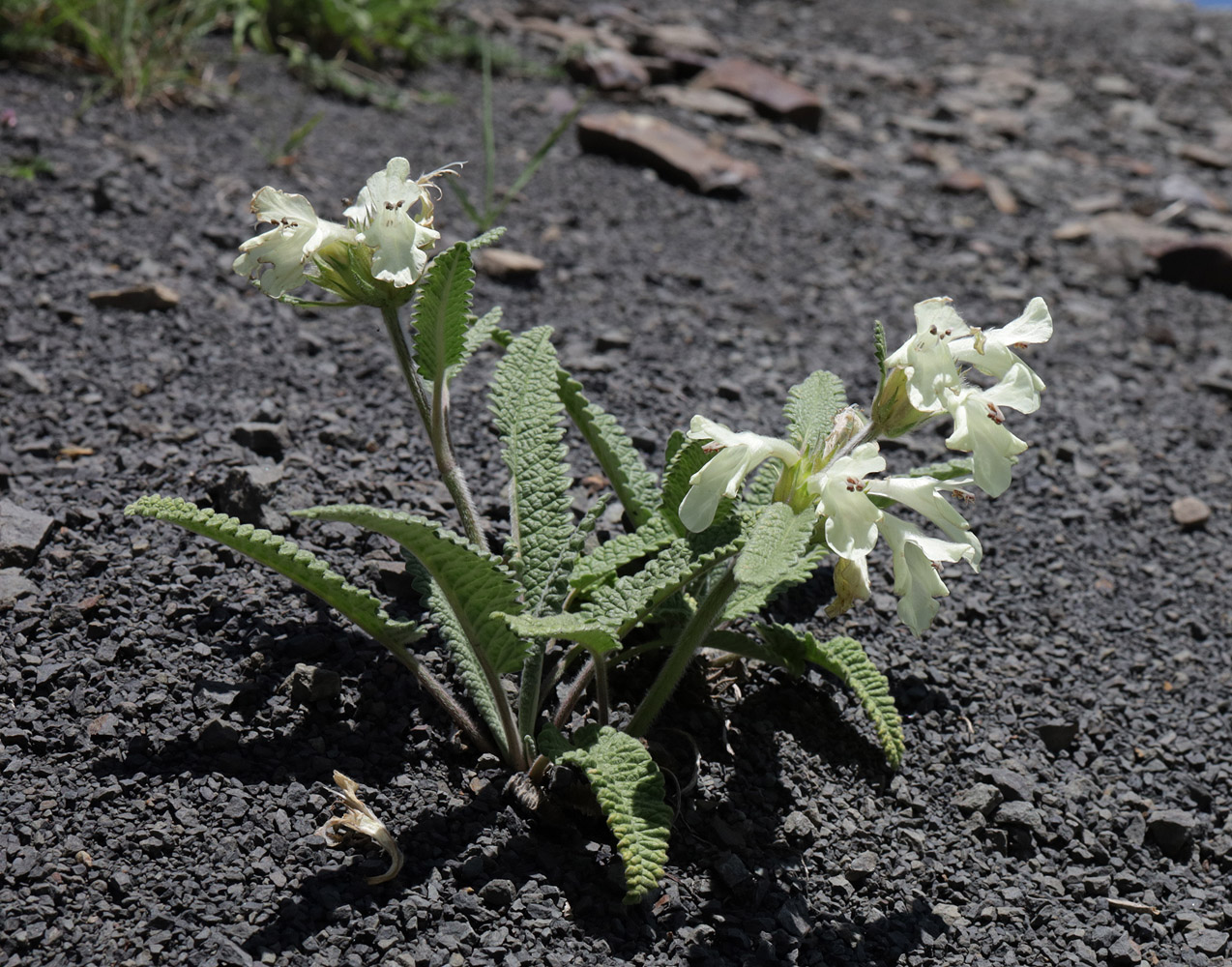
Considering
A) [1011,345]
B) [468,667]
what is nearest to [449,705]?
[468,667]

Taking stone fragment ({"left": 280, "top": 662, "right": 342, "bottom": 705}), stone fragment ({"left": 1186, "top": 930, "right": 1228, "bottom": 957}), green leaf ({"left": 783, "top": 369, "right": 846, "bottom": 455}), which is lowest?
Result: stone fragment ({"left": 1186, "top": 930, "right": 1228, "bottom": 957})

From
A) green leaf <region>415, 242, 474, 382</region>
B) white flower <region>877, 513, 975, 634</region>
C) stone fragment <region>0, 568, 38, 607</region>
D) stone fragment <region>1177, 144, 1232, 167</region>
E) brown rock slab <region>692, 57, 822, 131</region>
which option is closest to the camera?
white flower <region>877, 513, 975, 634</region>

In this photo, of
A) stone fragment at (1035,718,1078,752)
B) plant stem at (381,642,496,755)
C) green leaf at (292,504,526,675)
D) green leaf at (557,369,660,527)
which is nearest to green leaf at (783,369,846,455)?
green leaf at (557,369,660,527)

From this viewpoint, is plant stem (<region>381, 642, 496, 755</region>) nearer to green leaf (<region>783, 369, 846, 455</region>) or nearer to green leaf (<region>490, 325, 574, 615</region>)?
green leaf (<region>490, 325, 574, 615</region>)

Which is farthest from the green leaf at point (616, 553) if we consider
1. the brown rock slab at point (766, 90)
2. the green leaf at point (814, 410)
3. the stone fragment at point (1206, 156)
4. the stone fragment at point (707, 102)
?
the stone fragment at point (1206, 156)

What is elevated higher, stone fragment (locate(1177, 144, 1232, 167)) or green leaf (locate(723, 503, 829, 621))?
green leaf (locate(723, 503, 829, 621))

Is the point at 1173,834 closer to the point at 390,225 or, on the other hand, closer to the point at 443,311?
the point at 443,311

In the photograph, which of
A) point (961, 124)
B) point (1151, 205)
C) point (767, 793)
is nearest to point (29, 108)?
point (767, 793)
